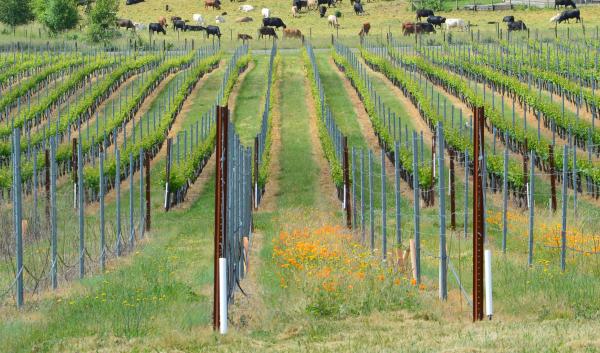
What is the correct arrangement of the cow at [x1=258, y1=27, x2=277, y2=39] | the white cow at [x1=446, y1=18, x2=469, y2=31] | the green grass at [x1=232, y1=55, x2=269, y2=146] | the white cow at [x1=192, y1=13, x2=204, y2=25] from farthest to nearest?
the white cow at [x1=192, y1=13, x2=204, y2=25] < the white cow at [x1=446, y1=18, x2=469, y2=31] < the cow at [x1=258, y1=27, x2=277, y2=39] < the green grass at [x1=232, y1=55, x2=269, y2=146]

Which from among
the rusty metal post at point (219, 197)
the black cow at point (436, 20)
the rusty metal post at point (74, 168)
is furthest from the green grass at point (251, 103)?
the rusty metal post at point (219, 197)

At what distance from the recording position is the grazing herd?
89.6 meters

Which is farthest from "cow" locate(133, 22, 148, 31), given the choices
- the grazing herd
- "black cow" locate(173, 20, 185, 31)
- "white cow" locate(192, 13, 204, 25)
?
"white cow" locate(192, 13, 204, 25)

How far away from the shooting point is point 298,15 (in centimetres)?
10912

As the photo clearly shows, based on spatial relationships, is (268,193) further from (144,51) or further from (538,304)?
(144,51)

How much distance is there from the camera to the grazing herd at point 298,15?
8956 centimetres

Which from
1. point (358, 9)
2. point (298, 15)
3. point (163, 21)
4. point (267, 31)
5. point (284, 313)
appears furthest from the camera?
point (298, 15)

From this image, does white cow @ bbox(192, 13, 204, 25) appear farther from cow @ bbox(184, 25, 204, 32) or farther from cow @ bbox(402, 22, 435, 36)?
cow @ bbox(402, 22, 435, 36)

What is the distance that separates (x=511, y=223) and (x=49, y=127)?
78.5ft

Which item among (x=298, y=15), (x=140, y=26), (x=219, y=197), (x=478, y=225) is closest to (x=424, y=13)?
(x=298, y=15)

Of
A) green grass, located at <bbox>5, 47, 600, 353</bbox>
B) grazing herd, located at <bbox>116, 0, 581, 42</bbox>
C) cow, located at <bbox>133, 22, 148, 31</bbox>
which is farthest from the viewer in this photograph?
cow, located at <bbox>133, 22, 148, 31</bbox>

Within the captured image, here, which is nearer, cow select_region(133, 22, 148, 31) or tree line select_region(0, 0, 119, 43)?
tree line select_region(0, 0, 119, 43)

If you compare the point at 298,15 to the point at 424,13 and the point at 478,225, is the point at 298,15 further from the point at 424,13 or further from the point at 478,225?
the point at 478,225

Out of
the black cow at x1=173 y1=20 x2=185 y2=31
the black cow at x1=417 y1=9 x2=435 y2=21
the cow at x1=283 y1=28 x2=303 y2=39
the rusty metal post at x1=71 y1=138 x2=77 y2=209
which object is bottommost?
the rusty metal post at x1=71 y1=138 x2=77 y2=209
